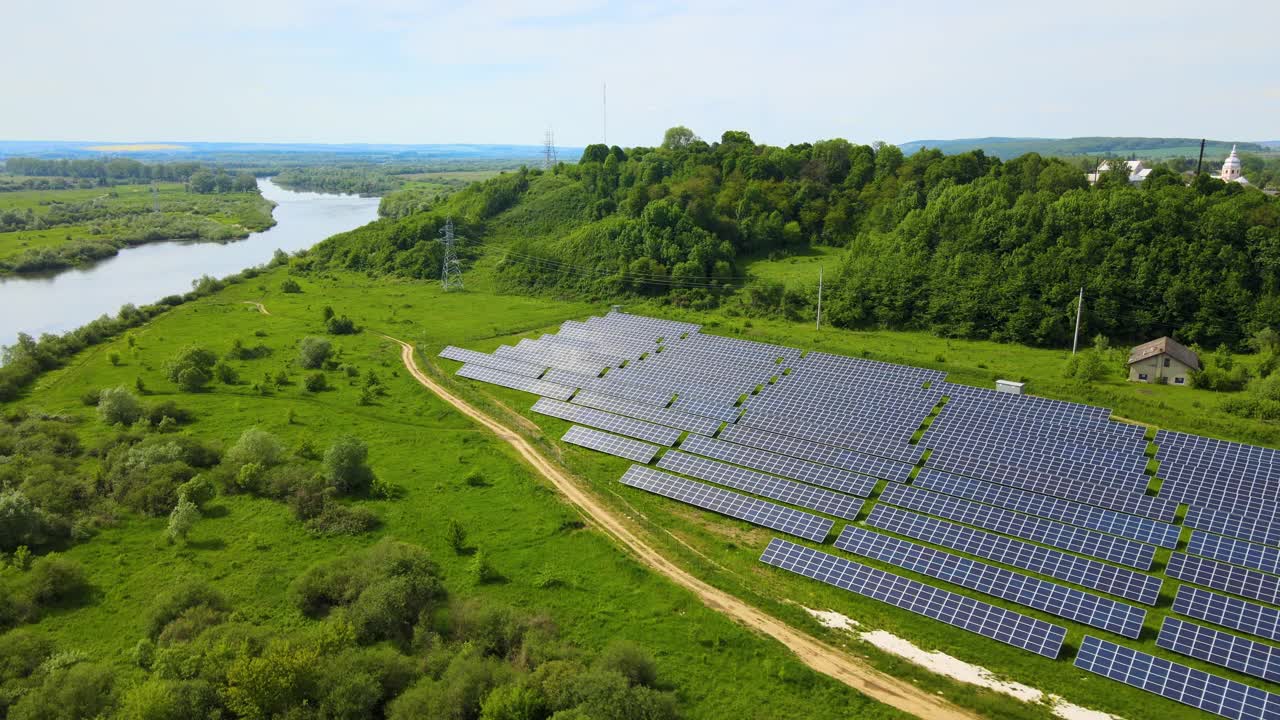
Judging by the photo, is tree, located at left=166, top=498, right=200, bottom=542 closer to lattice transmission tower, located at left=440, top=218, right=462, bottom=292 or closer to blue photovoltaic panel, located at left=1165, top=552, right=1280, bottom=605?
blue photovoltaic panel, located at left=1165, top=552, right=1280, bottom=605

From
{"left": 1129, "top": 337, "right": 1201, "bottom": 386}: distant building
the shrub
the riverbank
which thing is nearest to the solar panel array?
{"left": 1129, "top": 337, "right": 1201, "bottom": 386}: distant building

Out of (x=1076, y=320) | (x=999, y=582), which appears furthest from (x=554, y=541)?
(x=1076, y=320)

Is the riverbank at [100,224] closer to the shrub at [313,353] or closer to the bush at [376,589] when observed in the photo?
the shrub at [313,353]

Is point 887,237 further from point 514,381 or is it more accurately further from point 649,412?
point 514,381

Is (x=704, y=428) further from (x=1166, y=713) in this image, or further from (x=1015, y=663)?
(x=1166, y=713)

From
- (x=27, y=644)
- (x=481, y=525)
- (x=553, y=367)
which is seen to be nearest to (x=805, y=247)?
(x=553, y=367)

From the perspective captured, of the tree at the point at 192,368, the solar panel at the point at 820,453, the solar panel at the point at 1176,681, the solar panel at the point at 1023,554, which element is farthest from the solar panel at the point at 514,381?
the solar panel at the point at 1176,681
